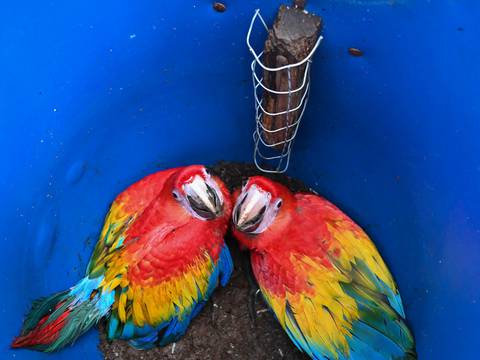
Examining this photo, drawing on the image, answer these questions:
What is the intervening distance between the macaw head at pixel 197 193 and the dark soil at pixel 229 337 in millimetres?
219

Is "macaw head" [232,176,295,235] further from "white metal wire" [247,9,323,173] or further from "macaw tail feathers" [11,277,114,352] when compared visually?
"macaw tail feathers" [11,277,114,352]

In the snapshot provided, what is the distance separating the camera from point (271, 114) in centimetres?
94

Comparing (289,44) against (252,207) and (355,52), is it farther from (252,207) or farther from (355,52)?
(252,207)

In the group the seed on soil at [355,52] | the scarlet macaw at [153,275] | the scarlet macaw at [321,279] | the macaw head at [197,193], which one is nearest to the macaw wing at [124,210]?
the scarlet macaw at [153,275]

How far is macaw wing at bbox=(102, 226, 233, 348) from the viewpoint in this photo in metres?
0.94

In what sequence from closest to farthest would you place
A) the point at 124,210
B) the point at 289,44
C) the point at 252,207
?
the point at 289,44 → the point at 252,207 → the point at 124,210

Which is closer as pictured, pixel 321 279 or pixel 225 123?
pixel 321 279

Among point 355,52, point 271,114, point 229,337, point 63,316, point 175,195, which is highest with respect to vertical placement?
point 355,52

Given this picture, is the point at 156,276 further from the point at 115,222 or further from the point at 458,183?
the point at 458,183

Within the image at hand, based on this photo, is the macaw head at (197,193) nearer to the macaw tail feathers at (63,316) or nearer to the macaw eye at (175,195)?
the macaw eye at (175,195)

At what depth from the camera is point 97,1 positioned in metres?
0.84

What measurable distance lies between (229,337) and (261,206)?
33 cm

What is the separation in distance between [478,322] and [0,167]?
0.78 m

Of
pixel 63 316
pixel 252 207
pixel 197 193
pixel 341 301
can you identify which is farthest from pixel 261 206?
pixel 63 316
